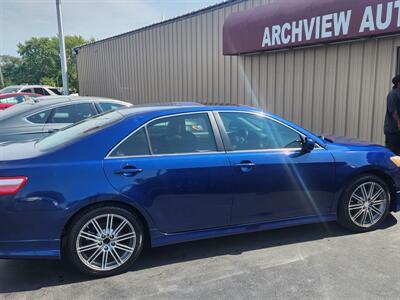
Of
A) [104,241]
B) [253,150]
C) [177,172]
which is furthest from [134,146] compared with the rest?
[253,150]

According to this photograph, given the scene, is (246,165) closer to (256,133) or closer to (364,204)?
(256,133)

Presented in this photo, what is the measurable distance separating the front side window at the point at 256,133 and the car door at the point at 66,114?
386 centimetres

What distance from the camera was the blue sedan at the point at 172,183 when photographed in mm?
3047

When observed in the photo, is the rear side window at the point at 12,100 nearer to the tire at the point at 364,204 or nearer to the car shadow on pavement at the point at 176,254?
the car shadow on pavement at the point at 176,254

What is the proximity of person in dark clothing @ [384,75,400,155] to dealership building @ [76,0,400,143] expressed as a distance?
1.10 m

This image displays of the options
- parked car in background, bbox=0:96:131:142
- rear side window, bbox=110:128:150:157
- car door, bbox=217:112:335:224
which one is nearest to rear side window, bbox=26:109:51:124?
parked car in background, bbox=0:96:131:142

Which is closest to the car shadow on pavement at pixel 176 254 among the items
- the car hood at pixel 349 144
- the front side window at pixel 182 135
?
the car hood at pixel 349 144

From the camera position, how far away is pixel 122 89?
17469 millimetres

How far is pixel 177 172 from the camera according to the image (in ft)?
11.2

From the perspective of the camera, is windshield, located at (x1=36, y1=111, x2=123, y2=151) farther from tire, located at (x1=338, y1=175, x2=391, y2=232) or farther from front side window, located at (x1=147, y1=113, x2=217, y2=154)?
tire, located at (x1=338, y1=175, x2=391, y2=232)

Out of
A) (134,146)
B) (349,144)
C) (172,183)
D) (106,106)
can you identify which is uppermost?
(106,106)

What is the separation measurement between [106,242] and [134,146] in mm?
860

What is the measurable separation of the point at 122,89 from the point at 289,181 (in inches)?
579

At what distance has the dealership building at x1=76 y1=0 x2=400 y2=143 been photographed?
276 inches
